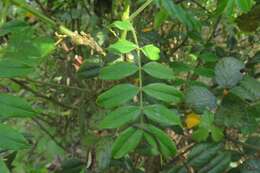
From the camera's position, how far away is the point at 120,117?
3.02ft

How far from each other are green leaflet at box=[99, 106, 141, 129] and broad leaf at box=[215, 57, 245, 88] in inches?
9.6

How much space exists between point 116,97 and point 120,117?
4 centimetres

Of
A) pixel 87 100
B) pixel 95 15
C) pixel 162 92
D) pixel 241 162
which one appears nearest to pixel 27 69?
pixel 162 92

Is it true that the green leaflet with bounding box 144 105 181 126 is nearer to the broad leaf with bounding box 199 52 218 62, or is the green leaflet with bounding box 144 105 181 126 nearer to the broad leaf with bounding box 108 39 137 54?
the broad leaf with bounding box 108 39 137 54

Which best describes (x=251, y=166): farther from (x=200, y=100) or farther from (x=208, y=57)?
(x=208, y=57)

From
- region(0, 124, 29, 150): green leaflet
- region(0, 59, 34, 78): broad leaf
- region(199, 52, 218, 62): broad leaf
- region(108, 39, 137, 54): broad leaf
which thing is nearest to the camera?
region(0, 124, 29, 150): green leaflet

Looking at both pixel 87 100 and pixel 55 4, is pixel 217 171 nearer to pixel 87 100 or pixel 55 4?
pixel 87 100

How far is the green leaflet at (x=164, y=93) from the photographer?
0.96 metres

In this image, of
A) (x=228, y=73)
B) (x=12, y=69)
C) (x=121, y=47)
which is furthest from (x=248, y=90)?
(x=12, y=69)

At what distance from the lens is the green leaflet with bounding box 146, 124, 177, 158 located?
0.92 meters

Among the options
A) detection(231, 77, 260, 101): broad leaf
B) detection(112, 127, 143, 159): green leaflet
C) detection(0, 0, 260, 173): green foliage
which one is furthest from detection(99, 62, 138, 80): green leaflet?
detection(231, 77, 260, 101): broad leaf

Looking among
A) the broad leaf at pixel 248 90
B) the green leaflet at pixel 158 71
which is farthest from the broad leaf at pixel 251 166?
the green leaflet at pixel 158 71

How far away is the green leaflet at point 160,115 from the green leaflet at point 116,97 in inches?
1.6

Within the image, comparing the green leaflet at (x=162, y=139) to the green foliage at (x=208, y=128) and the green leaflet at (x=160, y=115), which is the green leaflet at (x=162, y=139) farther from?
the green foliage at (x=208, y=128)
